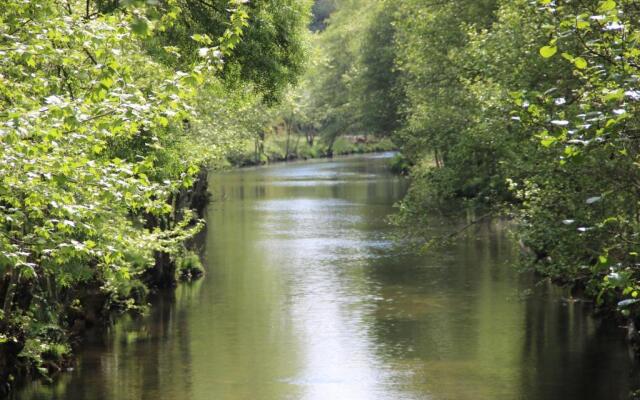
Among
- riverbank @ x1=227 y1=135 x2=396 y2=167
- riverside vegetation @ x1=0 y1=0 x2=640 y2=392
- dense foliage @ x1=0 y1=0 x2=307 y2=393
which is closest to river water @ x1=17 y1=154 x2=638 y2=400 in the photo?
riverside vegetation @ x1=0 y1=0 x2=640 y2=392

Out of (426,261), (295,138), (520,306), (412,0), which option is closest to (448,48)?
(412,0)

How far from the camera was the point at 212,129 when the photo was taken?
3716 cm

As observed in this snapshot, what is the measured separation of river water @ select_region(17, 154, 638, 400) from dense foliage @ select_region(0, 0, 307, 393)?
1.97 metres

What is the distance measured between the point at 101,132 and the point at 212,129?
25.7m

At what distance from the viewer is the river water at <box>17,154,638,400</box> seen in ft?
75.6

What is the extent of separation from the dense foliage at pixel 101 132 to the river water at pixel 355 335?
1.97 meters

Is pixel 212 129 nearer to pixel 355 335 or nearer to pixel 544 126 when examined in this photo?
pixel 355 335

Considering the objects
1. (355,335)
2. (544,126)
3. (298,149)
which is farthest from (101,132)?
(298,149)

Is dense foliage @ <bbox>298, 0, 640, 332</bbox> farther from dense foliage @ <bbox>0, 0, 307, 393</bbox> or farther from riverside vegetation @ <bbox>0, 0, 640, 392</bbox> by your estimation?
dense foliage @ <bbox>0, 0, 307, 393</bbox>

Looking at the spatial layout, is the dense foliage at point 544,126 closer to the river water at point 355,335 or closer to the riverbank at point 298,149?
the river water at point 355,335

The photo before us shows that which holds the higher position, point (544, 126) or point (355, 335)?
point (544, 126)

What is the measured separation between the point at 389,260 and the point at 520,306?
973 centimetres

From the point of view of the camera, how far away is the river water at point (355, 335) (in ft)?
75.6

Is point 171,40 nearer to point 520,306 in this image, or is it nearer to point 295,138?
point 520,306
